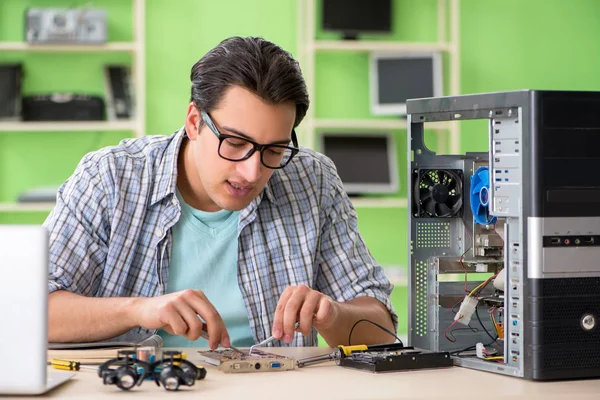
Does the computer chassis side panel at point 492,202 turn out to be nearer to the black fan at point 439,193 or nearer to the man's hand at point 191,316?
the black fan at point 439,193

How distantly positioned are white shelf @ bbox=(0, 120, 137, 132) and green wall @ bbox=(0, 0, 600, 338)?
0.22 m

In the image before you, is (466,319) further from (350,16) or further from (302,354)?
(350,16)

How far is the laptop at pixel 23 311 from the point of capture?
4.08 ft

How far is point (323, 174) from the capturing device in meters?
2.22

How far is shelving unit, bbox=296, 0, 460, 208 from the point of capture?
4.33 metres

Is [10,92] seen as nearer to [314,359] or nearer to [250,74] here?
[250,74]

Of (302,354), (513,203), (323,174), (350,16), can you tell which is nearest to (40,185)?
(350,16)

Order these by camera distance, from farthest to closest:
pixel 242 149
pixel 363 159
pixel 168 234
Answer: pixel 363 159
pixel 168 234
pixel 242 149

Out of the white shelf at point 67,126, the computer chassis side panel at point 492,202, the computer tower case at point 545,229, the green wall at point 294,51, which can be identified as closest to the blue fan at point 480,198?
the computer chassis side panel at point 492,202

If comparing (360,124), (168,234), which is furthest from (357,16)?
(168,234)

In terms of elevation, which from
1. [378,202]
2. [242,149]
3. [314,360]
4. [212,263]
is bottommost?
[314,360]

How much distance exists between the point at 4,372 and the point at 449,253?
2.80ft

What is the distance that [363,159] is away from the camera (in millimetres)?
4445

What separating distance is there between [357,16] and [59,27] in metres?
1.42
